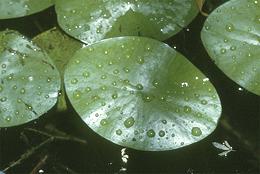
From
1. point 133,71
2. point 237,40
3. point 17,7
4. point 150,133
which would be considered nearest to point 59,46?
point 17,7

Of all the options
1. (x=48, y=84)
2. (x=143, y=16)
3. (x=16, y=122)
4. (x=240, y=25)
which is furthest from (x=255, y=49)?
(x=16, y=122)

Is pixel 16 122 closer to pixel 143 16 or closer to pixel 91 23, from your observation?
pixel 91 23

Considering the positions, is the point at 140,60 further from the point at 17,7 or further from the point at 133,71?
the point at 17,7

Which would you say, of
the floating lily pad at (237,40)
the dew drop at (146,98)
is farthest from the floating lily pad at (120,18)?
the dew drop at (146,98)

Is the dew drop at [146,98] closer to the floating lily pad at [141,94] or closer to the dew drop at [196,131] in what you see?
the floating lily pad at [141,94]

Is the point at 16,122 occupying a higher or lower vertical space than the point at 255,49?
lower
